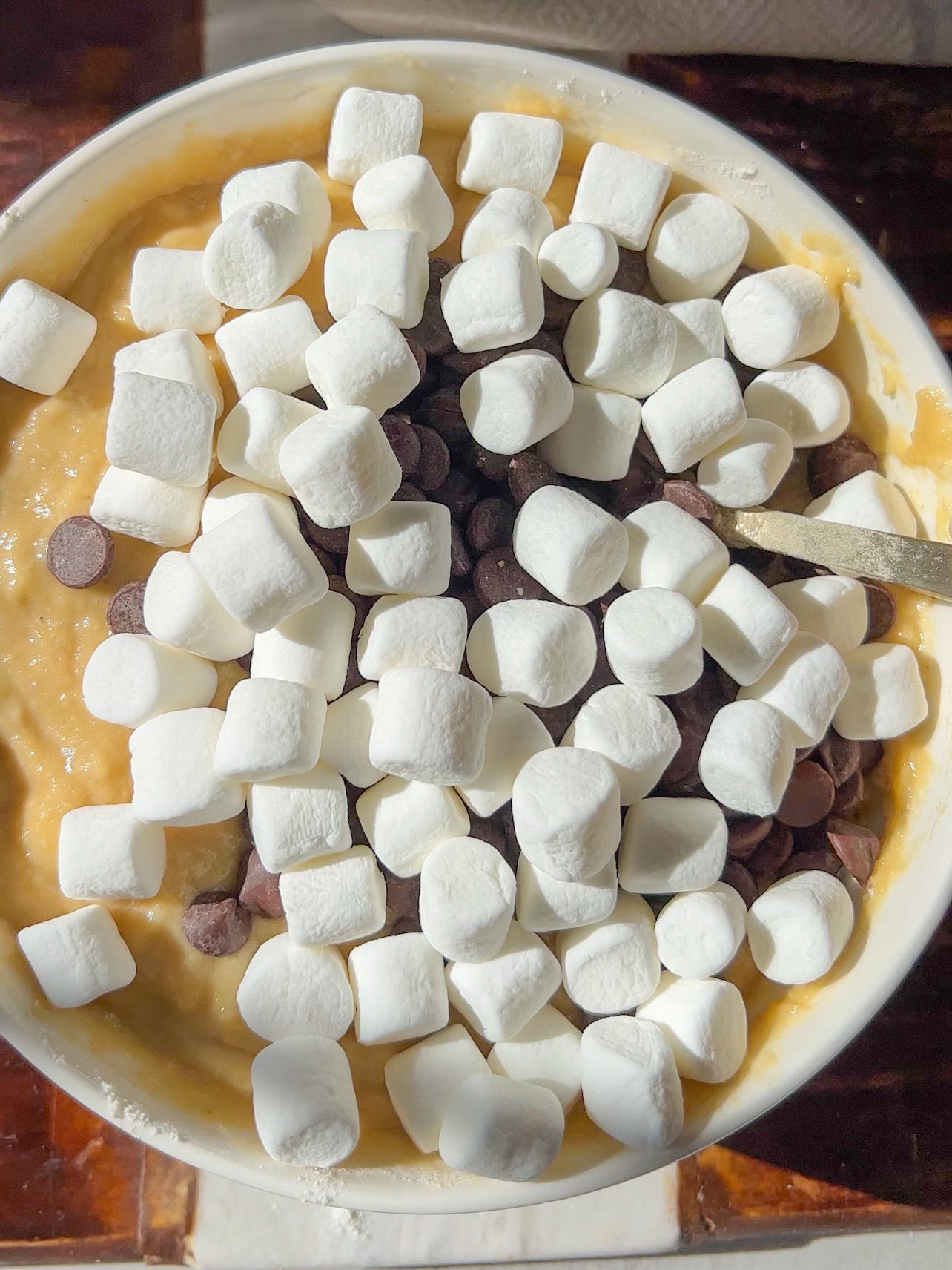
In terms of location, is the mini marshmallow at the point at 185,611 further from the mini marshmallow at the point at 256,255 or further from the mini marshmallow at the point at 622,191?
the mini marshmallow at the point at 622,191

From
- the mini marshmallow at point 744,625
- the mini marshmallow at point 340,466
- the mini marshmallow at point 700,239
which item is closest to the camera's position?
the mini marshmallow at point 340,466

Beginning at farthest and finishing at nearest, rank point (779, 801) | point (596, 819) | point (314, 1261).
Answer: point (314, 1261) → point (779, 801) → point (596, 819)

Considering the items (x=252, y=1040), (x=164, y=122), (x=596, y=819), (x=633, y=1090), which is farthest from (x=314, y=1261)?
(x=164, y=122)

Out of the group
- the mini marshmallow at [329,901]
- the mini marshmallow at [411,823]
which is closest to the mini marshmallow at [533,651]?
the mini marshmallow at [411,823]

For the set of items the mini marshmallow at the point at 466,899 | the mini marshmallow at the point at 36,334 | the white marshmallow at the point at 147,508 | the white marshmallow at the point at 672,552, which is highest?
the mini marshmallow at the point at 36,334

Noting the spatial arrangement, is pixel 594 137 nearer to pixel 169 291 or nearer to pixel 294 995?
pixel 169 291

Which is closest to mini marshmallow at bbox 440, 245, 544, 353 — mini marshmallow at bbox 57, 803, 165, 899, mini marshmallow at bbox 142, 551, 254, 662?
mini marshmallow at bbox 142, 551, 254, 662

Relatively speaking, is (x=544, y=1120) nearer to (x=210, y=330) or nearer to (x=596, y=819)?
(x=596, y=819)

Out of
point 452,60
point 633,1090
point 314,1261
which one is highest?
point 452,60
